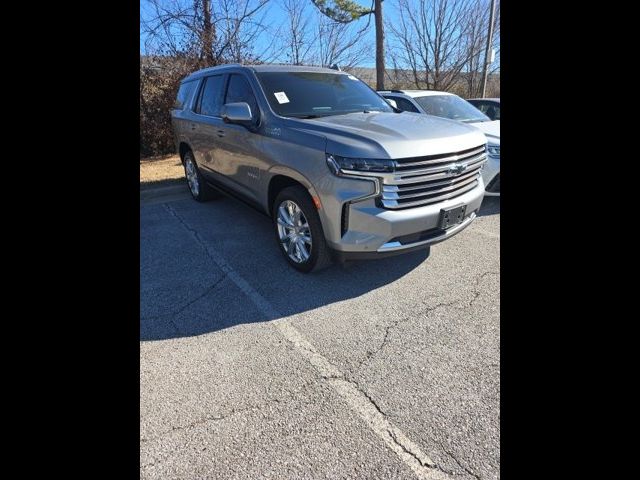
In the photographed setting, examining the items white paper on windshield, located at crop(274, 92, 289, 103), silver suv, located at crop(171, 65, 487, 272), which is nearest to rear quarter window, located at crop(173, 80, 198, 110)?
silver suv, located at crop(171, 65, 487, 272)

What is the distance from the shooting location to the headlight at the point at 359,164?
2977mm

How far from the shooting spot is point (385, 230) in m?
3.04

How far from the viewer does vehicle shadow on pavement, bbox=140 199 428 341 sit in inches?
125

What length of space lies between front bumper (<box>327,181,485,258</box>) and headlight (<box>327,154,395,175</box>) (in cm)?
24

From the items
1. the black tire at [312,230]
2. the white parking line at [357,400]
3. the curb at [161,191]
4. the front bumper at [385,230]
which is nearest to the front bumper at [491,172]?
the front bumper at [385,230]

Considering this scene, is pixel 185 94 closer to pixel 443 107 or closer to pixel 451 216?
pixel 443 107

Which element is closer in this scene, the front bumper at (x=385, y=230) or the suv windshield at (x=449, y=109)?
the front bumper at (x=385, y=230)

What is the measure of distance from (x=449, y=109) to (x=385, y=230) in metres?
5.07

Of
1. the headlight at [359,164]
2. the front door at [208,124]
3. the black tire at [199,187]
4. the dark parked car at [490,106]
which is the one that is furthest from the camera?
the dark parked car at [490,106]

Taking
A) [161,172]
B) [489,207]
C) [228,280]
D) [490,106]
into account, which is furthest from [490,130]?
[161,172]

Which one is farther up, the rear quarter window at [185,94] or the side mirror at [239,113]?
the rear quarter window at [185,94]

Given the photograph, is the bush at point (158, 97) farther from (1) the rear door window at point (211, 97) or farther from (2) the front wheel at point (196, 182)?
(1) the rear door window at point (211, 97)

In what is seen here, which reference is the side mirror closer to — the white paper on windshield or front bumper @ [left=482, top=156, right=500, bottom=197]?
the white paper on windshield
